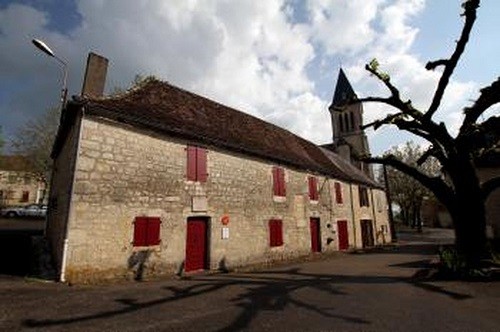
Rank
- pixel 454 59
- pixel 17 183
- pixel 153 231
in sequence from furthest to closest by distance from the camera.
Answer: pixel 17 183 → pixel 153 231 → pixel 454 59

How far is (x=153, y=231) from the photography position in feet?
34.6

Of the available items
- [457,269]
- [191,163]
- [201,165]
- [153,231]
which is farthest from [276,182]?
[457,269]

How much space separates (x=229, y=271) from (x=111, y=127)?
6.52m

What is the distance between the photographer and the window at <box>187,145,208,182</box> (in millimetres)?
12070

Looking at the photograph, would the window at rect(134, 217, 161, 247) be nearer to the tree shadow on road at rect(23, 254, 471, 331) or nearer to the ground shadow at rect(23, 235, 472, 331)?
the ground shadow at rect(23, 235, 472, 331)

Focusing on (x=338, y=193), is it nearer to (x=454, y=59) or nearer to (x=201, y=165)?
(x=201, y=165)

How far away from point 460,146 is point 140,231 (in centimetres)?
953

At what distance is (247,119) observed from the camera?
18.4 meters

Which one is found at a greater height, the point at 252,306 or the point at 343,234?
the point at 343,234

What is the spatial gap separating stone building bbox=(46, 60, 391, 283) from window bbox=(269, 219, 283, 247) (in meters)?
0.04

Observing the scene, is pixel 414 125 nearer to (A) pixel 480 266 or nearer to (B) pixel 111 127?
(A) pixel 480 266

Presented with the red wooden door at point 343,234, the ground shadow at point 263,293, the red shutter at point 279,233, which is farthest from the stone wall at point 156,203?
the red wooden door at point 343,234

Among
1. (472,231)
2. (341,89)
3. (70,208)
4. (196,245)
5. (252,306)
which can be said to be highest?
(341,89)

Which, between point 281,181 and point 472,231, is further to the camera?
point 281,181
